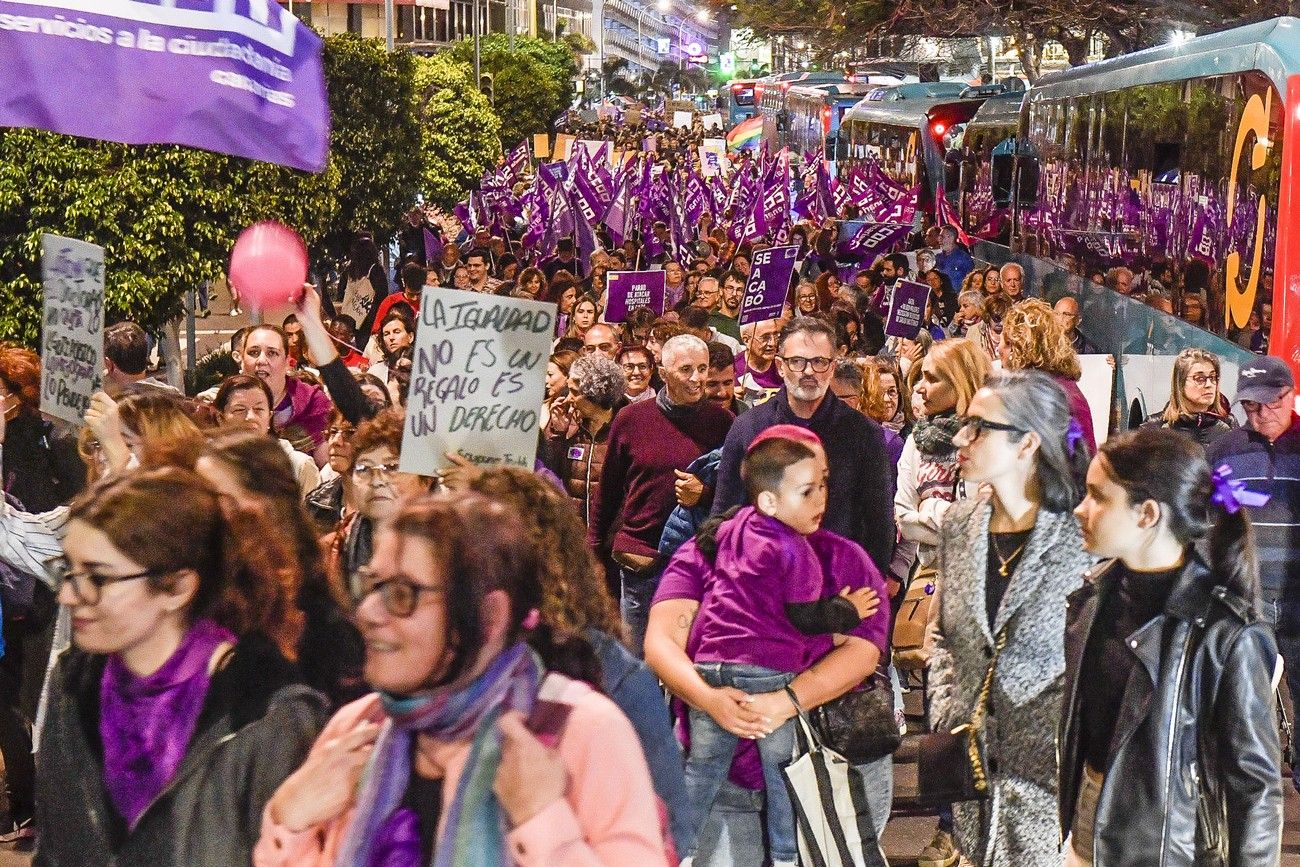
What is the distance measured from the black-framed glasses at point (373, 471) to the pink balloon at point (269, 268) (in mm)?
1308

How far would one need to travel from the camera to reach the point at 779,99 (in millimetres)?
70188

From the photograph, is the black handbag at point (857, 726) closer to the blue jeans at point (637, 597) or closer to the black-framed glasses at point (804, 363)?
the black-framed glasses at point (804, 363)

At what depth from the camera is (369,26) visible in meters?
92.1

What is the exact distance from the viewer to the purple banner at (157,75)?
5.56 m

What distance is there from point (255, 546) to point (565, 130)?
63.2 meters

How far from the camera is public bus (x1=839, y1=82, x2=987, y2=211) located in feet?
114

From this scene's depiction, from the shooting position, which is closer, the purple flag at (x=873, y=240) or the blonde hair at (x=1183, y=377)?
the blonde hair at (x=1183, y=377)

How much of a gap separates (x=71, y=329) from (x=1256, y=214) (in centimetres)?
692

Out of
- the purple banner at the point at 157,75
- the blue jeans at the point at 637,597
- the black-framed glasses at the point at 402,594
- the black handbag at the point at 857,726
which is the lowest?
the blue jeans at the point at 637,597

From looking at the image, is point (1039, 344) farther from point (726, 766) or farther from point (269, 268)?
point (726, 766)

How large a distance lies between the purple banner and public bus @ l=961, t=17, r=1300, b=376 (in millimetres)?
6425

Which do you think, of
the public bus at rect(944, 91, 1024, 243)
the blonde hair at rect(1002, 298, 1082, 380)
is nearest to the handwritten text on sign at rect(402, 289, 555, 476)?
the blonde hair at rect(1002, 298, 1082, 380)

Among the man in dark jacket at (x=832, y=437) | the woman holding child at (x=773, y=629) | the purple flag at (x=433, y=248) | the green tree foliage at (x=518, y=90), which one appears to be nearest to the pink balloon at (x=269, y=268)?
the man in dark jacket at (x=832, y=437)

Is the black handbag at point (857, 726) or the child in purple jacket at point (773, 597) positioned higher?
the child in purple jacket at point (773, 597)
